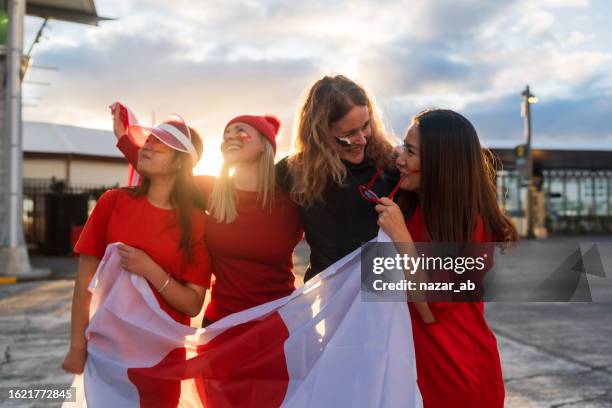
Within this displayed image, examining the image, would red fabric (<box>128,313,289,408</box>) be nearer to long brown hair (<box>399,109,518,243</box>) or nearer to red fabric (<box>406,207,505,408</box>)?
red fabric (<box>406,207,505,408</box>)

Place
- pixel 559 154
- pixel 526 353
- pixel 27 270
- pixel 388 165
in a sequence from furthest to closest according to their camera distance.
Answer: pixel 559 154 < pixel 27 270 < pixel 526 353 < pixel 388 165

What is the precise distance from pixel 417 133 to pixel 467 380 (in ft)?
2.97

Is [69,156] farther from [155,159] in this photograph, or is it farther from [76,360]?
[76,360]

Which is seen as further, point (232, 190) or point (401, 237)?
point (232, 190)

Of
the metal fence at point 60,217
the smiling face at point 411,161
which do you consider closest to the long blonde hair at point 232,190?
the smiling face at point 411,161

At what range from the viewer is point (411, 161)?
2.09 metres

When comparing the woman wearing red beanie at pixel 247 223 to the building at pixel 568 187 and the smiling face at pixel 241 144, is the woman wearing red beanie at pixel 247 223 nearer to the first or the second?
the smiling face at pixel 241 144

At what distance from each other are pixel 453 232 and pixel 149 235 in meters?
1.34

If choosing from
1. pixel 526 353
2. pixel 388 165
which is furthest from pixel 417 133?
pixel 526 353

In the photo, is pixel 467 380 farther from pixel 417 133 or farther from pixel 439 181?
pixel 417 133

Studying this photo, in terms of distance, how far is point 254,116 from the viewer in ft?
9.17

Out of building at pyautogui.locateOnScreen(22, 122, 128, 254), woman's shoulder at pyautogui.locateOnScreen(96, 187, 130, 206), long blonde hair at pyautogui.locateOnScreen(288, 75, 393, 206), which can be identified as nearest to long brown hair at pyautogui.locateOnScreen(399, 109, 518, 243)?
long blonde hair at pyautogui.locateOnScreen(288, 75, 393, 206)

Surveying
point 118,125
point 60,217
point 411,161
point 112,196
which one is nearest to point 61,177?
point 60,217

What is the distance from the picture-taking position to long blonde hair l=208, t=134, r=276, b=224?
8.54 ft
